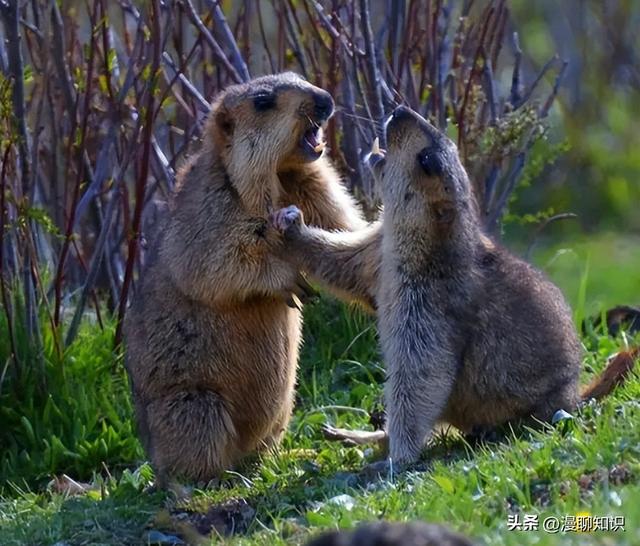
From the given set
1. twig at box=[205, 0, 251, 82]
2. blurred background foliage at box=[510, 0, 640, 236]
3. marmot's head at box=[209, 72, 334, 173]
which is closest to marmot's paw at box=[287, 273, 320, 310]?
marmot's head at box=[209, 72, 334, 173]

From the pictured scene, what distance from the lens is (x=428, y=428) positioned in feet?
20.7

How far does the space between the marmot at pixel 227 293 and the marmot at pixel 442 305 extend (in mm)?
245

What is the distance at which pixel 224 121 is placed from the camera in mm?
6949

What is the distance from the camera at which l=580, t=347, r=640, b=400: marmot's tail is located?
6672mm

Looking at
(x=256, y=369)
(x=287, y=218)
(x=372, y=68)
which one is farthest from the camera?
(x=372, y=68)

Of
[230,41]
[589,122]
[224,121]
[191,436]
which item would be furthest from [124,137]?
[589,122]

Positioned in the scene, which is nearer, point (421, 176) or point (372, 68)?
point (421, 176)

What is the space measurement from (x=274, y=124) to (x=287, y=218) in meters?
0.50

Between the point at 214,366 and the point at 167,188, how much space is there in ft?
7.25

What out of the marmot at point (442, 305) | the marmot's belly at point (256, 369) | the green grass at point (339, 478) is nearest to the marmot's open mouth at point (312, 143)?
the marmot at point (442, 305)

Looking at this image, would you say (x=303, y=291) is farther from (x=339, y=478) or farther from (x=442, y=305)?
(x=339, y=478)

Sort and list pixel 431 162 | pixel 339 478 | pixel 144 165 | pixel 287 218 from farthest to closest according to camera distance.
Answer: pixel 144 165, pixel 287 218, pixel 431 162, pixel 339 478

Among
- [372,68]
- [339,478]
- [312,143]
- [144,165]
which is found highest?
[372,68]

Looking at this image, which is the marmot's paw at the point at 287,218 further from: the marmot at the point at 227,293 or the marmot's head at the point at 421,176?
the marmot's head at the point at 421,176
